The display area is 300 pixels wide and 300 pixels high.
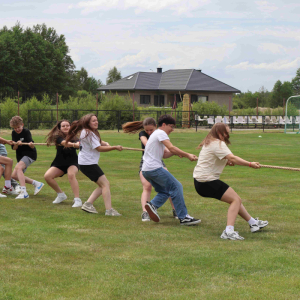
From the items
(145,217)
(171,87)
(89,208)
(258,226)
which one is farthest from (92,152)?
(171,87)

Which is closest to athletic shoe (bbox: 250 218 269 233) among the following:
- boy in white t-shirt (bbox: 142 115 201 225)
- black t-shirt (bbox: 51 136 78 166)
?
boy in white t-shirt (bbox: 142 115 201 225)

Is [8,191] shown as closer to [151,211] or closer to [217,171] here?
[151,211]

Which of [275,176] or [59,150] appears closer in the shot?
[59,150]

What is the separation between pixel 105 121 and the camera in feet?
119

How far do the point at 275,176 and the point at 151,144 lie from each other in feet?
20.9

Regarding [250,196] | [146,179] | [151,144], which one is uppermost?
[151,144]

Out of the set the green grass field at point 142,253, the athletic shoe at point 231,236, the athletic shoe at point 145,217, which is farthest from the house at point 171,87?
the athletic shoe at point 231,236

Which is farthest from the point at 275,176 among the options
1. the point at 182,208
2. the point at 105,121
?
the point at 105,121

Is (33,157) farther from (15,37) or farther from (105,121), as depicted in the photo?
(15,37)

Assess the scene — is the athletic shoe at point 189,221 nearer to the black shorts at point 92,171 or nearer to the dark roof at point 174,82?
the black shorts at point 92,171

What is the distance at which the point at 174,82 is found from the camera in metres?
67.4

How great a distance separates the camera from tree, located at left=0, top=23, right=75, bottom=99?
6756cm

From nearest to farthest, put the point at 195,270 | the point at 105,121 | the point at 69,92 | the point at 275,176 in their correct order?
1. the point at 195,270
2. the point at 275,176
3. the point at 105,121
4. the point at 69,92

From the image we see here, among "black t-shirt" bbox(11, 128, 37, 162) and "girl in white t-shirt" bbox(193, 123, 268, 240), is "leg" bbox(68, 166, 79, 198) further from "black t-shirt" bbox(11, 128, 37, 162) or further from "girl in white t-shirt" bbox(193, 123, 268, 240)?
"girl in white t-shirt" bbox(193, 123, 268, 240)
